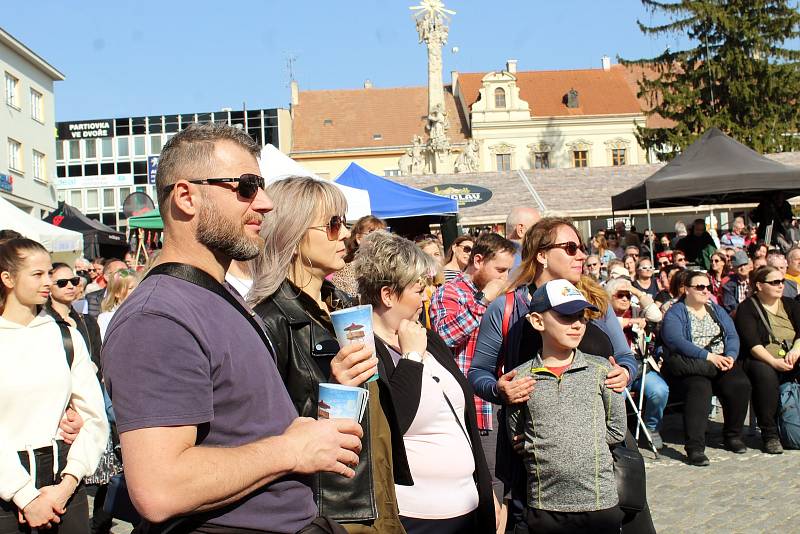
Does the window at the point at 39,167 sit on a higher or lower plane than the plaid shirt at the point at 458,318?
higher

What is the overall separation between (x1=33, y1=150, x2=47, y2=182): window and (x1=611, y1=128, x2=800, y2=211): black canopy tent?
34.2m

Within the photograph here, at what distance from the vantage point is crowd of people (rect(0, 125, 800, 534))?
76.1 inches

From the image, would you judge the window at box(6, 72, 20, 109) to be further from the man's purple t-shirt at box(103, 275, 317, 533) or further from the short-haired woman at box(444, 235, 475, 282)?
the man's purple t-shirt at box(103, 275, 317, 533)

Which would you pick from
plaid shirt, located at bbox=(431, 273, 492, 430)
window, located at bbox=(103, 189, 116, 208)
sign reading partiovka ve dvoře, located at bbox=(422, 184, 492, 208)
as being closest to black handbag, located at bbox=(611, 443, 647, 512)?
plaid shirt, located at bbox=(431, 273, 492, 430)

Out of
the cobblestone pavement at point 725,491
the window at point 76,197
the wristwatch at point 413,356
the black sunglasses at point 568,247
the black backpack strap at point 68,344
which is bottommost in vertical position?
the cobblestone pavement at point 725,491

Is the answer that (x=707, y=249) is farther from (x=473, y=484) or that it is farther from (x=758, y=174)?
(x=473, y=484)

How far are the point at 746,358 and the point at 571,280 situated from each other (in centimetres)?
541

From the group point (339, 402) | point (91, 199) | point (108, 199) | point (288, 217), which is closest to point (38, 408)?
point (288, 217)

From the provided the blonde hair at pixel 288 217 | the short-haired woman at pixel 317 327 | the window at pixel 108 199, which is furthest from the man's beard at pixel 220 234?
the window at pixel 108 199

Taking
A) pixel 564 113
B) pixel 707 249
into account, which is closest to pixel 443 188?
pixel 707 249

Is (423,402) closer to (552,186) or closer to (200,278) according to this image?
(200,278)

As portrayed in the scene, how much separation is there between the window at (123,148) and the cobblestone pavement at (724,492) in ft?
285

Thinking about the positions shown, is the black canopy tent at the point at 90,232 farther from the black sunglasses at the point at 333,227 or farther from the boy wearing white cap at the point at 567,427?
the black sunglasses at the point at 333,227

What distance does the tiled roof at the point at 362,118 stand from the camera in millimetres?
72125
